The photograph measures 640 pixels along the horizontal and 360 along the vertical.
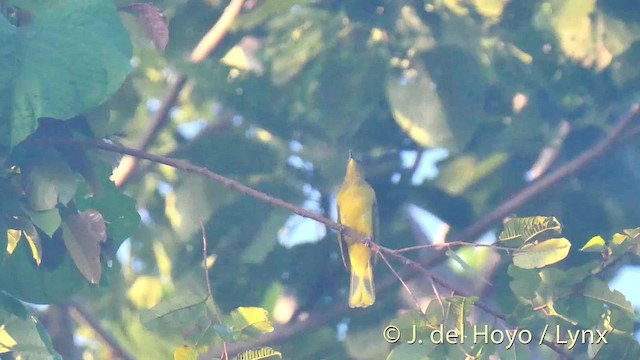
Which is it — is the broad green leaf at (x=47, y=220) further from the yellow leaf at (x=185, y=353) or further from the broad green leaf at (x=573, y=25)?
the broad green leaf at (x=573, y=25)

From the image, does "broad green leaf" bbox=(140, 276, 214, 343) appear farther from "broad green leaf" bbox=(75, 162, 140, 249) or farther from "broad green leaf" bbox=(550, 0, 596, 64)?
"broad green leaf" bbox=(550, 0, 596, 64)

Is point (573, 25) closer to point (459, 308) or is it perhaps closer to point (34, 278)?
point (459, 308)

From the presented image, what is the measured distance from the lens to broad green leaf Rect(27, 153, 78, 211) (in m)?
2.17

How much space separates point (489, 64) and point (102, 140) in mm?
1448

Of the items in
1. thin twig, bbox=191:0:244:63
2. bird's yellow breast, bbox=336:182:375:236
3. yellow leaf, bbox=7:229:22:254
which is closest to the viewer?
yellow leaf, bbox=7:229:22:254

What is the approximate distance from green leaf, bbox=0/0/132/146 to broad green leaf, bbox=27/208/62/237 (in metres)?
0.19

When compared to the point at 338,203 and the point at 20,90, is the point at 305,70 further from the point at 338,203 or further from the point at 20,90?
the point at 20,90

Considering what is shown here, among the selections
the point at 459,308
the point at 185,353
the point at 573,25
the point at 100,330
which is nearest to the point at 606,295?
the point at 459,308

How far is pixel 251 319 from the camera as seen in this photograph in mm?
2146

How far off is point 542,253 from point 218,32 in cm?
159

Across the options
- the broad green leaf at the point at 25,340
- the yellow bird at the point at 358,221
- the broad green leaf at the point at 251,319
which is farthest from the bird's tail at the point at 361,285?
the broad green leaf at the point at 25,340

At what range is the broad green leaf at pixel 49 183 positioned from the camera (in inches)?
85.6


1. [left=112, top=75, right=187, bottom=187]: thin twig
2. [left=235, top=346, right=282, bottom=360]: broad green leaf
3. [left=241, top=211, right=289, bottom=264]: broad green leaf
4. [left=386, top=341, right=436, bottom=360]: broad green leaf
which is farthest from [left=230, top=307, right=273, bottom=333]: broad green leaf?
[left=112, top=75, right=187, bottom=187]: thin twig

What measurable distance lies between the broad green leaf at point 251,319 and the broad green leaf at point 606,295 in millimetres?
772
